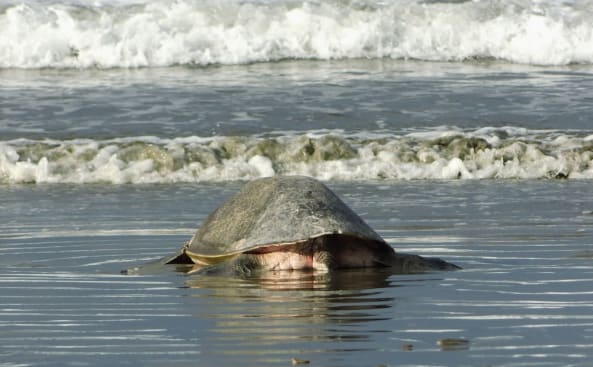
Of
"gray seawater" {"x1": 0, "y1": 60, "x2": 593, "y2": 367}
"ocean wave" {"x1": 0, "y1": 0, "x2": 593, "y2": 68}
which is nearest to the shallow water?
"gray seawater" {"x1": 0, "y1": 60, "x2": 593, "y2": 367}

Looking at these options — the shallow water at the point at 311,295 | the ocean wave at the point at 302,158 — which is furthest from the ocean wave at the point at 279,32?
the shallow water at the point at 311,295

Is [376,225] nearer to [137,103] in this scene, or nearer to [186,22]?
[137,103]

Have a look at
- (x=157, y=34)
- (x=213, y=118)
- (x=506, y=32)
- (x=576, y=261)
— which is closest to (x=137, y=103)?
(x=213, y=118)

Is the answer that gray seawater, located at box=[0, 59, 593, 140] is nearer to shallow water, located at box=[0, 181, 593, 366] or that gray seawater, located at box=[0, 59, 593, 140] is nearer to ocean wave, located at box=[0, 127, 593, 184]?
ocean wave, located at box=[0, 127, 593, 184]

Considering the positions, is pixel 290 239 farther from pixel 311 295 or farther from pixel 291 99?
pixel 291 99

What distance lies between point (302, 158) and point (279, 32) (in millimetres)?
7147

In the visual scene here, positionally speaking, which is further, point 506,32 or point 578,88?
point 506,32

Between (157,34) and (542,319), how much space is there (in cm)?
1355

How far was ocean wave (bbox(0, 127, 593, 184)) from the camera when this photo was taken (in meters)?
10.6

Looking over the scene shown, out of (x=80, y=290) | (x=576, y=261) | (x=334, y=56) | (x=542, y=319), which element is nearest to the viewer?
(x=542, y=319)

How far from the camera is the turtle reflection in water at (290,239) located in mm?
6070

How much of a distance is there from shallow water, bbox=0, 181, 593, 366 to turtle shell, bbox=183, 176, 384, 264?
196mm

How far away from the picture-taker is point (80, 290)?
561 centimetres

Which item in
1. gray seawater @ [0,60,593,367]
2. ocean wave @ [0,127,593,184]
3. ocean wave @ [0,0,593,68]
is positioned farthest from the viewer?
ocean wave @ [0,0,593,68]
